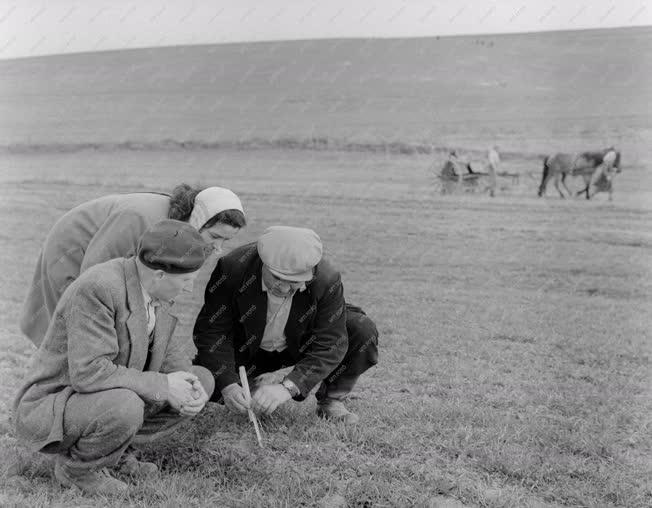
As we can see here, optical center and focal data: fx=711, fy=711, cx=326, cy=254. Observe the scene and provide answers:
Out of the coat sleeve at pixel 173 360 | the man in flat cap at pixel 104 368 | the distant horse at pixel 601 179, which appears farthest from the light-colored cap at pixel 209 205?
the distant horse at pixel 601 179

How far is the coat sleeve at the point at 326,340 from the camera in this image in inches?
156

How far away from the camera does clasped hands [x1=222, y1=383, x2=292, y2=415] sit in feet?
12.4

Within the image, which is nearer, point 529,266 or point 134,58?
point 529,266

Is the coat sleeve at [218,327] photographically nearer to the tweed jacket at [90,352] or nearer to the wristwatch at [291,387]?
the wristwatch at [291,387]

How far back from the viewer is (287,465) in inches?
140

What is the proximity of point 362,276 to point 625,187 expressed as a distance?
11.5 m

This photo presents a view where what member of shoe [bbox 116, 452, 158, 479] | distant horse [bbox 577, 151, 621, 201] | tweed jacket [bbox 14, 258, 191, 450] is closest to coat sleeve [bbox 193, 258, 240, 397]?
shoe [bbox 116, 452, 158, 479]

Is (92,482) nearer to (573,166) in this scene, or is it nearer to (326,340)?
(326,340)

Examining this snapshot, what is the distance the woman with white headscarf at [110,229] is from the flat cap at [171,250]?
57 centimetres

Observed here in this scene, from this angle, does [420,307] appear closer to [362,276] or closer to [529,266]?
[362,276]

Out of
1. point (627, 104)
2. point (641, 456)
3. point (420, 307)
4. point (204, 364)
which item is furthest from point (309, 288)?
point (627, 104)

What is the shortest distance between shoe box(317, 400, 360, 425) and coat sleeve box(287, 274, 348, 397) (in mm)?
325

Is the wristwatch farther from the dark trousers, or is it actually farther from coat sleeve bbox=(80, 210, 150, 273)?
coat sleeve bbox=(80, 210, 150, 273)

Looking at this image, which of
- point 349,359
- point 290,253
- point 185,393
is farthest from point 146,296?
point 349,359
